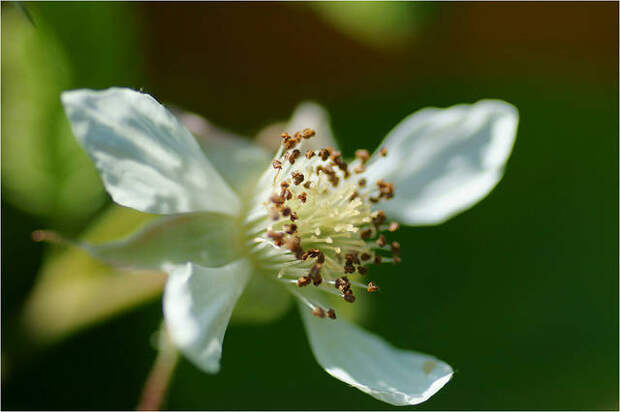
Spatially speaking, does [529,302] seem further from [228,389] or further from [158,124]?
[158,124]

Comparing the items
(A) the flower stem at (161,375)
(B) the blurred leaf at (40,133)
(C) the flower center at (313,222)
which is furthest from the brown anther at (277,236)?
(B) the blurred leaf at (40,133)

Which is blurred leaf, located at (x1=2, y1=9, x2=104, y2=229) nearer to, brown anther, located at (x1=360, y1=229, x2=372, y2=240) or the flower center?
the flower center

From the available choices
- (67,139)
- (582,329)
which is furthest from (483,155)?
(67,139)

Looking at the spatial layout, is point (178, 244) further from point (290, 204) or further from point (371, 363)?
point (371, 363)

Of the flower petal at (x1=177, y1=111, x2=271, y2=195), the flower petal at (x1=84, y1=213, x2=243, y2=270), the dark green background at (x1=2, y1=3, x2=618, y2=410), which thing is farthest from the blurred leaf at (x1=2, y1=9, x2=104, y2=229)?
the flower petal at (x1=84, y1=213, x2=243, y2=270)

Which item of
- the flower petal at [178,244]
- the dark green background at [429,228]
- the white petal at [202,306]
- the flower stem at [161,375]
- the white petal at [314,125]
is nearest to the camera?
the white petal at [202,306]

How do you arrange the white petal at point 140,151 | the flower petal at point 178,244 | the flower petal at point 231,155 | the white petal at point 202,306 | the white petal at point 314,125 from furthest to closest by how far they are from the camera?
1. the white petal at point 314,125
2. the flower petal at point 231,155
3. the flower petal at point 178,244
4. the white petal at point 140,151
5. the white petal at point 202,306

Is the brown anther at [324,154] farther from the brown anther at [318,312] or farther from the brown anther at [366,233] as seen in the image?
the brown anther at [318,312]

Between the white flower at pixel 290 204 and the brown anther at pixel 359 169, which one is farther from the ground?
the brown anther at pixel 359 169
